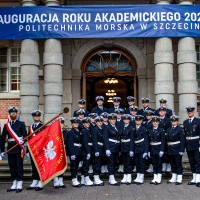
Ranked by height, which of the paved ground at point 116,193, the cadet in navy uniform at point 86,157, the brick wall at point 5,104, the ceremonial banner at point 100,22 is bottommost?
the paved ground at point 116,193

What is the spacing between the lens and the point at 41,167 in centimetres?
777

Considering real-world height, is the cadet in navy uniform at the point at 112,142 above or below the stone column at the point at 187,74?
below

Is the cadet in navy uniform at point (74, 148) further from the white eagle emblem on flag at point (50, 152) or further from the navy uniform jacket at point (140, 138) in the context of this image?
the navy uniform jacket at point (140, 138)

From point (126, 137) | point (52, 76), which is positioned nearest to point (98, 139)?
point (126, 137)

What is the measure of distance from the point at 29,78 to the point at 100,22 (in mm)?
3278

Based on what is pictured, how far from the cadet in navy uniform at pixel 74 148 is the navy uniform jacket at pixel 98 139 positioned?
384 mm

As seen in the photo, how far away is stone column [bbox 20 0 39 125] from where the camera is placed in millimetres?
11273

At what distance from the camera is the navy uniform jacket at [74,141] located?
324 inches

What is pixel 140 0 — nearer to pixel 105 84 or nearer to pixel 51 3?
pixel 51 3

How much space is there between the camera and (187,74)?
11430mm

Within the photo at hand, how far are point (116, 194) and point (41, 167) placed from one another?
6.42 feet

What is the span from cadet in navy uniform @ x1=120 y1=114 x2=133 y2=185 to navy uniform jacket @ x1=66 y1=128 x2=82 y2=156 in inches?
48.3

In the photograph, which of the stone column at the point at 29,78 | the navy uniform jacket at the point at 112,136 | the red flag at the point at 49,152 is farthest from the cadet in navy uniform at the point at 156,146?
the stone column at the point at 29,78

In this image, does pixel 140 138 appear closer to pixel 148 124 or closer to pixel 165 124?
pixel 148 124
